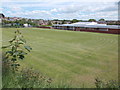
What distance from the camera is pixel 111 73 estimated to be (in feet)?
19.8

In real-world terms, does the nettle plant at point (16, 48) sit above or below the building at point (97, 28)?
below

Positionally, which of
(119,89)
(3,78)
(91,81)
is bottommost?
(91,81)

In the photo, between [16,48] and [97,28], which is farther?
[97,28]

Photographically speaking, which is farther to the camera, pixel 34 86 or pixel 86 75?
pixel 86 75

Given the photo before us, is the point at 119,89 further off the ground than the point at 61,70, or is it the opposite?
the point at 119,89

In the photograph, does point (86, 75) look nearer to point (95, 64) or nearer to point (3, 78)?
point (95, 64)

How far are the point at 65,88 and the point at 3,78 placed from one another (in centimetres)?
142

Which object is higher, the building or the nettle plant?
the building

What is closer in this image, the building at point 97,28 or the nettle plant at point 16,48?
the nettle plant at point 16,48

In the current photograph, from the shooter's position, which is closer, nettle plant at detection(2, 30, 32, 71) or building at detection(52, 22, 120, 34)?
nettle plant at detection(2, 30, 32, 71)

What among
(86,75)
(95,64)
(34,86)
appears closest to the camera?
(34,86)

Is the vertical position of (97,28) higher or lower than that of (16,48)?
higher

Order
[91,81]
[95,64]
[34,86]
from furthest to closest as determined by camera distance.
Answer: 1. [95,64]
2. [91,81]
3. [34,86]

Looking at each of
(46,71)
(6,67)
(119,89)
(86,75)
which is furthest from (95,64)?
(6,67)
